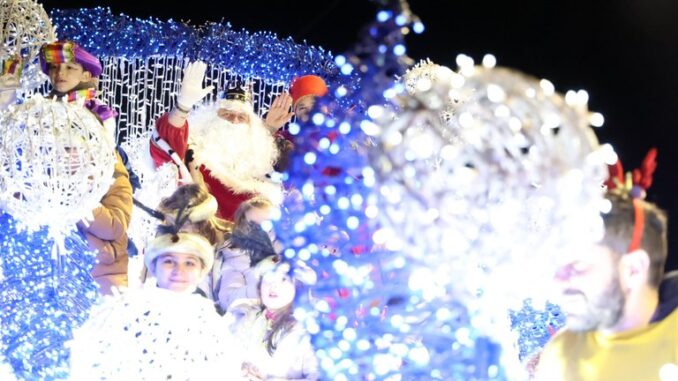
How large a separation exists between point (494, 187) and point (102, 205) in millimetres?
2051

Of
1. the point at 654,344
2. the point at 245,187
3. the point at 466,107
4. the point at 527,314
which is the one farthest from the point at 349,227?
the point at 245,187

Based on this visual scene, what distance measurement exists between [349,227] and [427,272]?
0.19m

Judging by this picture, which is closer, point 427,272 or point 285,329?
point 427,272

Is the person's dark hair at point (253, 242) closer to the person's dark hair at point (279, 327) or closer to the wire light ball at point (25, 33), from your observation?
the person's dark hair at point (279, 327)

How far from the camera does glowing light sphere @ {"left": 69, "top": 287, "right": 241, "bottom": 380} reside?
2.25 meters

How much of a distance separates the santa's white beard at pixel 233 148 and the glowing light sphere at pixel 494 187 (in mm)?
2665

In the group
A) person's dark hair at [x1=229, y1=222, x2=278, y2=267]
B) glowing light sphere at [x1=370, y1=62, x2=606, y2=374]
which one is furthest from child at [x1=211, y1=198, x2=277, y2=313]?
glowing light sphere at [x1=370, y1=62, x2=606, y2=374]

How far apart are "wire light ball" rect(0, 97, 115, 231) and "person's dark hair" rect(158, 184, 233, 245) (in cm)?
53

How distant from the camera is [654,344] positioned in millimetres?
1746

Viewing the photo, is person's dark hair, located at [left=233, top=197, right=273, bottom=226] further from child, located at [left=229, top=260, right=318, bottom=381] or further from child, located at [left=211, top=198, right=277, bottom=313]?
child, located at [left=229, top=260, right=318, bottom=381]

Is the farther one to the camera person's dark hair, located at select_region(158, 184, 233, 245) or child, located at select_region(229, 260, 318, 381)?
person's dark hair, located at select_region(158, 184, 233, 245)

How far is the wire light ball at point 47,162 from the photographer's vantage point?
111 inches

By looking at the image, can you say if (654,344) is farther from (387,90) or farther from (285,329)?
(285,329)

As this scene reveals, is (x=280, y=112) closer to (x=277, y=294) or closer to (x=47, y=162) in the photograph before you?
(x=277, y=294)
